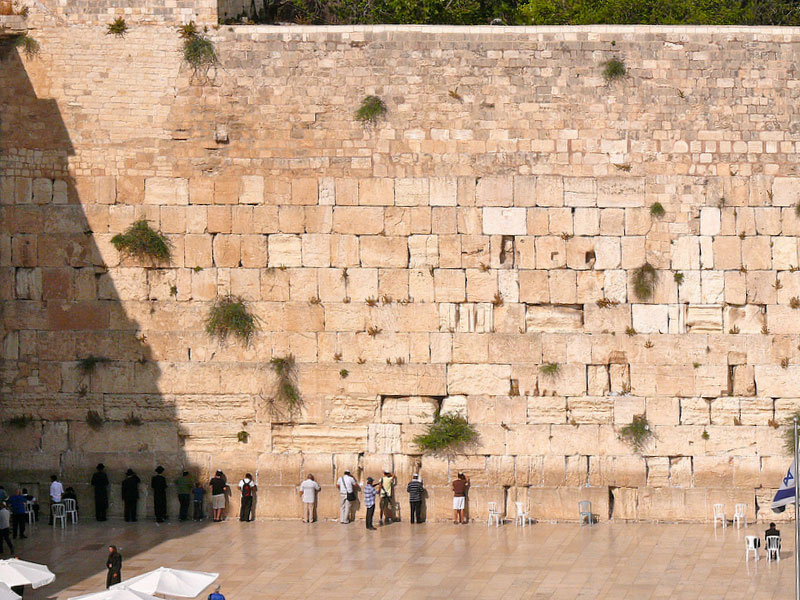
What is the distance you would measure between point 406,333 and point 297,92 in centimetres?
390

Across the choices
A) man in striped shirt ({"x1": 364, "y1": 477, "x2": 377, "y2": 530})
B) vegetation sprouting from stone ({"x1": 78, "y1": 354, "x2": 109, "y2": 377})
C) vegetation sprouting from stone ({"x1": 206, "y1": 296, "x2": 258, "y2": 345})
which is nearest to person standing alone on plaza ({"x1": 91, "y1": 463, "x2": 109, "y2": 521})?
vegetation sprouting from stone ({"x1": 78, "y1": 354, "x2": 109, "y2": 377})

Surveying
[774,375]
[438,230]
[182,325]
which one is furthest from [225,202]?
[774,375]

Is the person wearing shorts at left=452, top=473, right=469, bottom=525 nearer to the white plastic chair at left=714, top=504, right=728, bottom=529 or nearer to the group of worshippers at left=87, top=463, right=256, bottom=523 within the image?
the group of worshippers at left=87, top=463, right=256, bottom=523

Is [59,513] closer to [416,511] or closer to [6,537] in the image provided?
[6,537]

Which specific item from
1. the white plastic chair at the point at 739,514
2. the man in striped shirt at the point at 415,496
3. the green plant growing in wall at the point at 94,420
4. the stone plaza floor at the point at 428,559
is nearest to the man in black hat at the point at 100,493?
the stone plaza floor at the point at 428,559

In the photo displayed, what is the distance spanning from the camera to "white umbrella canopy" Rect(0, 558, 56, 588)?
594 inches

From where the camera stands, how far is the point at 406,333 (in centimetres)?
2052

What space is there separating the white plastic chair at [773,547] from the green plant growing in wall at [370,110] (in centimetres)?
810

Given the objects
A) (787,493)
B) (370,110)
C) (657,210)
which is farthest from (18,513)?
(787,493)

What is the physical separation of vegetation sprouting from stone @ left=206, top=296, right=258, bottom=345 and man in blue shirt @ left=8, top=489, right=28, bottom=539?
11.7 ft

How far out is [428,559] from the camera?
1808cm

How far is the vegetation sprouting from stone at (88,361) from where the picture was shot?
67.9 ft

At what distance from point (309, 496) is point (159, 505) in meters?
2.24

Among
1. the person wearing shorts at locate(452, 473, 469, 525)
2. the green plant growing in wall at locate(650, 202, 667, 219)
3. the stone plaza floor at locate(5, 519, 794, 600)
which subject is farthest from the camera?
the green plant growing in wall at locate(650, 202, 667, 219)
